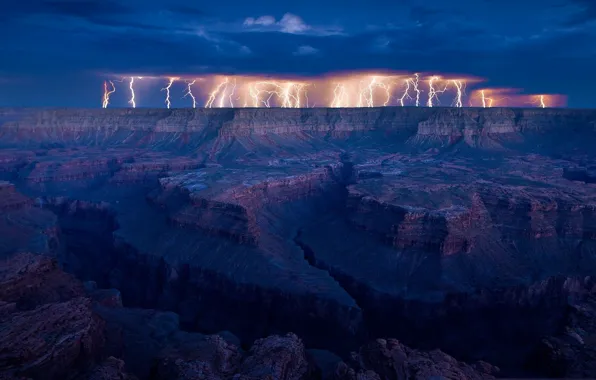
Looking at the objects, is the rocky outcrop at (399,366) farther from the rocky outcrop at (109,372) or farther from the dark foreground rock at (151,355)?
the rocky outcrop at (109,372)

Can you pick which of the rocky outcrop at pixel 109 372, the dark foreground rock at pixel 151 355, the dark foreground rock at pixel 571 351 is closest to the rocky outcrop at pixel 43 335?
the dark foreground rock at pixel 151 355

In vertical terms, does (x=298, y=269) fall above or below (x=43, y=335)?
below

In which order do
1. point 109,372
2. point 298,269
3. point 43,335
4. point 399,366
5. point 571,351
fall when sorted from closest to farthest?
point 109,372, point 399,366, point 43,335, point 571,351, point 298,269

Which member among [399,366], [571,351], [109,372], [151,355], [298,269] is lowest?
[298,269]

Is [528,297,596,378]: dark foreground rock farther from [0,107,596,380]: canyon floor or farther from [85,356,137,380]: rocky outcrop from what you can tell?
[85,356,137,380]: rocky outcrop

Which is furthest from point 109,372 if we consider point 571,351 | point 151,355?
point 571,351

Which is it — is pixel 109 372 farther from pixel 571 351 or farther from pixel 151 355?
pixel 571 351

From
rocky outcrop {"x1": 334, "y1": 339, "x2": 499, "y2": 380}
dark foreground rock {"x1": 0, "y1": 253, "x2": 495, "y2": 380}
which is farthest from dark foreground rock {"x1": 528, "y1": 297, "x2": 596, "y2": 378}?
rocky outcrop {"x1": 334, "y1": 339, "x2": 499, "y2": 380}

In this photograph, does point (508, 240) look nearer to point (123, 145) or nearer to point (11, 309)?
point (11, 309)

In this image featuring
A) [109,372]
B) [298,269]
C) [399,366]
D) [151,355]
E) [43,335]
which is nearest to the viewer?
[109,372]
